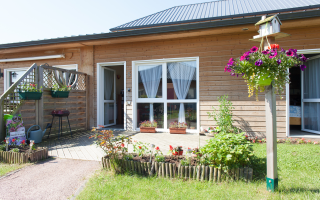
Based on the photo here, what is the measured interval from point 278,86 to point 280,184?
44.7 inches

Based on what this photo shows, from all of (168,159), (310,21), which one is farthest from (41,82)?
(310,21)

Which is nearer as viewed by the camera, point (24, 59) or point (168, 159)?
point (168, 159)

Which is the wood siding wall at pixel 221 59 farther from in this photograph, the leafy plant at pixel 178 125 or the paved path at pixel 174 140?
the paved path at pixel 174 140

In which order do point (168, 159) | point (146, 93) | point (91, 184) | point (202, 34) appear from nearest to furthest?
point (91, 184), point (168, 159), point (202, 34), point (146, 93)

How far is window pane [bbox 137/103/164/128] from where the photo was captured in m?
6.05

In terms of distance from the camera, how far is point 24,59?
7.38 metres

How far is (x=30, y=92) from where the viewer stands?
454 cm

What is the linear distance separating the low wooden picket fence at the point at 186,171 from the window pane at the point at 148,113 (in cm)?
333

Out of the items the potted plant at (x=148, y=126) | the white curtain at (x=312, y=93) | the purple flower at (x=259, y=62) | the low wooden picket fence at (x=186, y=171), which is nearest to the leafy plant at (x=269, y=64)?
the purple flower at (x=259, y=62)

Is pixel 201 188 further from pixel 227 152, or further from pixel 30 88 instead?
pixel 30 88

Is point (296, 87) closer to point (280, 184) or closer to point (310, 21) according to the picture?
point (310, 21)

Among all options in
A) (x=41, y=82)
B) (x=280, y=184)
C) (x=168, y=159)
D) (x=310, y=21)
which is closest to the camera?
(x=280, y=184)

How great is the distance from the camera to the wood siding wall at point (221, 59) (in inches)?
195

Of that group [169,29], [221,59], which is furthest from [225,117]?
[169,29]
